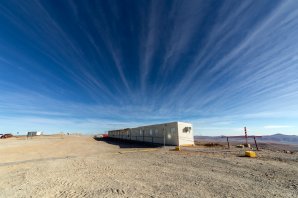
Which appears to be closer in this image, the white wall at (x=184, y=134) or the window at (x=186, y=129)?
the white wall at (x=184, y=134)

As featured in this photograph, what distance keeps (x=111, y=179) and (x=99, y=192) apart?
163 centimetres

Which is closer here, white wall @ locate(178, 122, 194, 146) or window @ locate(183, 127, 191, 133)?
white wall @ locate(178, 122, 194, 146)

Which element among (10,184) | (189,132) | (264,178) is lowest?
(10,184)

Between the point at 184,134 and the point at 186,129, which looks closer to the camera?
the point at 184,134

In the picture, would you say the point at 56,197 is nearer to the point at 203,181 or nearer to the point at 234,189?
the point at 203,181

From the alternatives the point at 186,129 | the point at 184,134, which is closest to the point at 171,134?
the point at 184,134

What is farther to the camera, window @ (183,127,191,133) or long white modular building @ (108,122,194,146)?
window @ (183,127,191,133)

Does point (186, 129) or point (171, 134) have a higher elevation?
point (186, 129)

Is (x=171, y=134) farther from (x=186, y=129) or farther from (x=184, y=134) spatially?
(x=186, y=129)

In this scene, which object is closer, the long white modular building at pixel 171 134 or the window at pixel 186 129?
the long white modular building at pixel 171 134

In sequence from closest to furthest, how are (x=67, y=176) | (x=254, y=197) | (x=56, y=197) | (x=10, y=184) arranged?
(x=254, y=197)
(x=56, y=197)
(x=10, y=184)
(x=67, y=176)

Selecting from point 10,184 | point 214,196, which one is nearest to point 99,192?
point 214,196

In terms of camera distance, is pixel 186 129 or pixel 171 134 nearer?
pixel 171 134

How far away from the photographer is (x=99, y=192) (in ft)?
19.6
